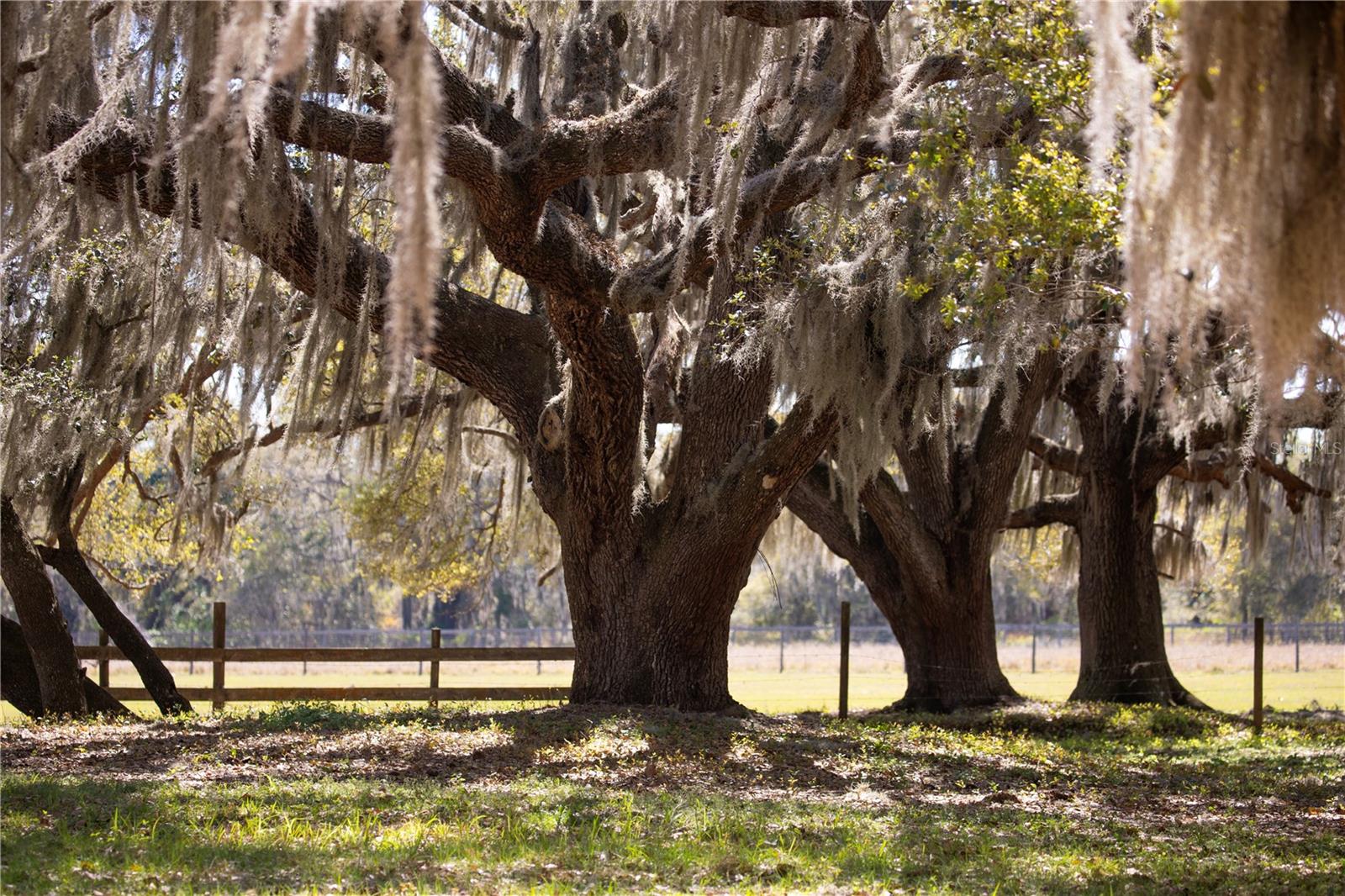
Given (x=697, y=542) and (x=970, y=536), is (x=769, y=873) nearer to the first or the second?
(x=697, y=542)

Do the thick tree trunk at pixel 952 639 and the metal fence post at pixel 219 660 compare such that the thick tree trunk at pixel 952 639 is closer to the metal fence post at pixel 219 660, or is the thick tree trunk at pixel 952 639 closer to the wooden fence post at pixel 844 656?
the wooden fence post at pixel 844 656

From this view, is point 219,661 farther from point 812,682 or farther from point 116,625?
point 812,682

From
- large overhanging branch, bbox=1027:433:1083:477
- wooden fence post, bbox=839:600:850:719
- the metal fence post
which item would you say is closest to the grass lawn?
wooden fence post, bbox=839:600:850:719

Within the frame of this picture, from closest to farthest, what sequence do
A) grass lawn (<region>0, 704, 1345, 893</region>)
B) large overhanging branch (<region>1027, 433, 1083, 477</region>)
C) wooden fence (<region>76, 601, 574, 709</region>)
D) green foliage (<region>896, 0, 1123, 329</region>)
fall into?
grass lawn (<region>0, 704, 1345, 893</region>), green foliage (<region>896, 0, 1123, 329</region>), wooden fence (<region>76, 601, 574, 709</region>), large overhanging branch (<region>1027, 433, 1083, 477</region>)

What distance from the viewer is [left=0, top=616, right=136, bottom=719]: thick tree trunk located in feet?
33.6

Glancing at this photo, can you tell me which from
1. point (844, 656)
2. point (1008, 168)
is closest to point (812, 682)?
point (844, 656)

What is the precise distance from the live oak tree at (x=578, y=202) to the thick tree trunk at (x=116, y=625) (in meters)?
2.17

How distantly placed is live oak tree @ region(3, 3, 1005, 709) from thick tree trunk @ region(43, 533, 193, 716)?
7.11 ft

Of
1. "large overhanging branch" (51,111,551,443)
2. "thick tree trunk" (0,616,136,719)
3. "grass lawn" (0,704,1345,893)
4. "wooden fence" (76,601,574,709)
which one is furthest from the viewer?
"wooden fence" (76,601,574,709)

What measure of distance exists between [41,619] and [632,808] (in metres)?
5.82

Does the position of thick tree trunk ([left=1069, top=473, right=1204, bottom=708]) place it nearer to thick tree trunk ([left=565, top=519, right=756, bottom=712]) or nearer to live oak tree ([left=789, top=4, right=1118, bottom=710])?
live oak tree ([left=789, top=4, right=1118, bottom=710])

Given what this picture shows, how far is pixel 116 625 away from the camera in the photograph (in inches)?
432

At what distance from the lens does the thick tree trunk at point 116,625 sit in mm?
10844

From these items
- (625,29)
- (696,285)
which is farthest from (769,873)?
(625,29)
